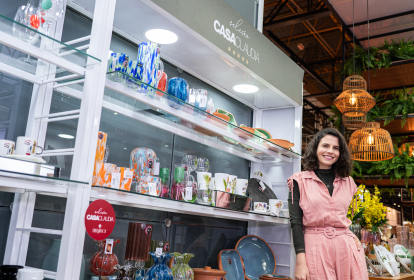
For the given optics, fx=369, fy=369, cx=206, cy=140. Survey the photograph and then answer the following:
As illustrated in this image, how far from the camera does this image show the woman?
2227 mm

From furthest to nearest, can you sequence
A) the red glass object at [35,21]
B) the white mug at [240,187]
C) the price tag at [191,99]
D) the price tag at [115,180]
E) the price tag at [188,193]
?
the white mug at [240,187], the price tag at [191,99], the price tag at [188,193], the price tag at [115,180], the red glass object at [35,21]

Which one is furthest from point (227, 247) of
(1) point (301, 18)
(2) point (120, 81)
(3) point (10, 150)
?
(1) point (301, 18)

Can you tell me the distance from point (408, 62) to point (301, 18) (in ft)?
6.27

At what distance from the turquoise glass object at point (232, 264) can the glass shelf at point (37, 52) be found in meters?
1.66

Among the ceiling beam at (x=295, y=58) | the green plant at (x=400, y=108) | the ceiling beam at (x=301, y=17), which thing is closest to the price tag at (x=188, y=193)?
the ceiling beam at (x=301, y=17)

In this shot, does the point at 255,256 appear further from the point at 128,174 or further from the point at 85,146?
the point at 85,146

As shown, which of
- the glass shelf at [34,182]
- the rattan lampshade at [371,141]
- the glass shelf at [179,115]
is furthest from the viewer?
the rattan lampshade at [371,141]

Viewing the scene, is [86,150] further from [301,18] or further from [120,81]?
[301,18]

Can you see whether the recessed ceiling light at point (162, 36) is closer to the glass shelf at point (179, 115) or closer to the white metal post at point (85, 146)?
the glass shelf at point (179, 115)

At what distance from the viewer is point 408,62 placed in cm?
602

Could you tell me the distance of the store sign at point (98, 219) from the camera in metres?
1.27

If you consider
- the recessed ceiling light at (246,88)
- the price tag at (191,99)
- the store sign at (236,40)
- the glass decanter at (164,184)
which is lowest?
the glass decanter at (164,184)

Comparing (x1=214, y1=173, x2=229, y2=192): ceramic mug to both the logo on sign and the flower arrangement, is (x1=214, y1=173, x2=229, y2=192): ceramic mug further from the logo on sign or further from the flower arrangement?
the flower arrangement

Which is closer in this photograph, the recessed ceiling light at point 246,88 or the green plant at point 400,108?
the recessed ceiling light at point 246,88
